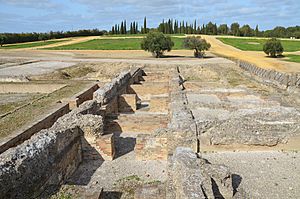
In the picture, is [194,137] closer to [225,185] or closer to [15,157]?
[225,185]

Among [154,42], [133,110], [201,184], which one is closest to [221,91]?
[133,110]

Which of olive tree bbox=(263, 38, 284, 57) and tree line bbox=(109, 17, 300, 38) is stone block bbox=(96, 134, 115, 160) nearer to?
olive tree bbox=(263, 38, 284, 57)

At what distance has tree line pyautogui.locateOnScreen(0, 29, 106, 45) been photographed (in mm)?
59094

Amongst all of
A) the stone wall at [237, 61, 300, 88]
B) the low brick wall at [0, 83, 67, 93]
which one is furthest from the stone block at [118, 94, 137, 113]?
the stone wall at [237, 61, 300, 88]

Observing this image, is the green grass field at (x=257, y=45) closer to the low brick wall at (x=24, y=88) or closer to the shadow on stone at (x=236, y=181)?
the low brick wall at (x=24, y=88)

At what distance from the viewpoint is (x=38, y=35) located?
69125 millimetres

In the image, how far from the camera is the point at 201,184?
4703 millimetres

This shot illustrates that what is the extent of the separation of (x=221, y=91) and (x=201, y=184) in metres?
9.59

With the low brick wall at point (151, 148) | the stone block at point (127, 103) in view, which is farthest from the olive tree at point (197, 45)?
the low brick wall at point (151, 148)

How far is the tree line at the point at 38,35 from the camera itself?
59.1 metres

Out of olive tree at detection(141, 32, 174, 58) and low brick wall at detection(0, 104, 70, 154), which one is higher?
olive tree at detection(141, 32, 174, 58)

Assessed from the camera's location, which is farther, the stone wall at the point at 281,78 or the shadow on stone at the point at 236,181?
the stone wall at the point at 281,78

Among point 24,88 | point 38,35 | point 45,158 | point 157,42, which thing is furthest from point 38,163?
point 38,35

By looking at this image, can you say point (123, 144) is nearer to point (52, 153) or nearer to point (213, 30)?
point (52, 153)
